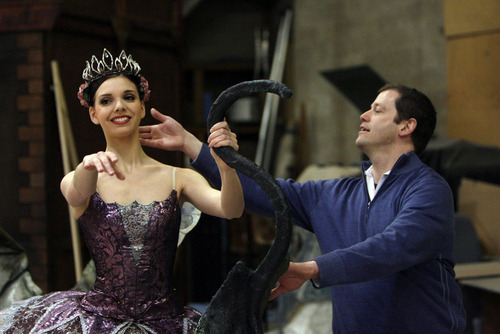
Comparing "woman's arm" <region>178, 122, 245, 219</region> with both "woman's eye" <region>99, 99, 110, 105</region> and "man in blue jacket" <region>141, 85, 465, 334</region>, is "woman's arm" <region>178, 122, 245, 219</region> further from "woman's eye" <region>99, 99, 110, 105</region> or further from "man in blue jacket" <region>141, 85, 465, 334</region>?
"woman's eye" <region>99, 99, 110, 105</region>

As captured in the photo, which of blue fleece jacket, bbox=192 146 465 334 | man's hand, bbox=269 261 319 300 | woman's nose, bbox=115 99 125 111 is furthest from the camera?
woman's nose, bbox=115 99 125 111

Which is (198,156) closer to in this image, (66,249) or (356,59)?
(66,249)

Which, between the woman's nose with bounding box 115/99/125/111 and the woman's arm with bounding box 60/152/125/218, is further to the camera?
the woman's nose with bounding box 115/99/125/111

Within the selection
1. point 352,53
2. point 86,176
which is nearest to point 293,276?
point 86,176

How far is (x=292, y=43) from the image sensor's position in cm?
716

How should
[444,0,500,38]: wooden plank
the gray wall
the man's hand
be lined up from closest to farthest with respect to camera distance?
the man's hand < [444,0,500,38]: wooden plank < the gray wall

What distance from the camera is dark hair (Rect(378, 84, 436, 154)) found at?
2.12 metres

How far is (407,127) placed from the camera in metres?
2.12

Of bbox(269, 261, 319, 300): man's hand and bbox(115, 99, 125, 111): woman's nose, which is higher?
bbox(115, 99, 125, 111): woman's nose

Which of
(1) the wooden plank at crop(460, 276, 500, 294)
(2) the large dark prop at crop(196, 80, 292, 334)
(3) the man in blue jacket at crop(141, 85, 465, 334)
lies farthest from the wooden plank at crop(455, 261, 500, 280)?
(2) the large dark prop at crop(196, 80, 292, 334)

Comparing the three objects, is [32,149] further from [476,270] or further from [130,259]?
[476,270]

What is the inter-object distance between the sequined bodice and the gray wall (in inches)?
159

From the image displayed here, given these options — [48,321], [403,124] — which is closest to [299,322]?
[403,124]

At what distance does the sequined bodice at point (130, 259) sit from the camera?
1.81 metres
